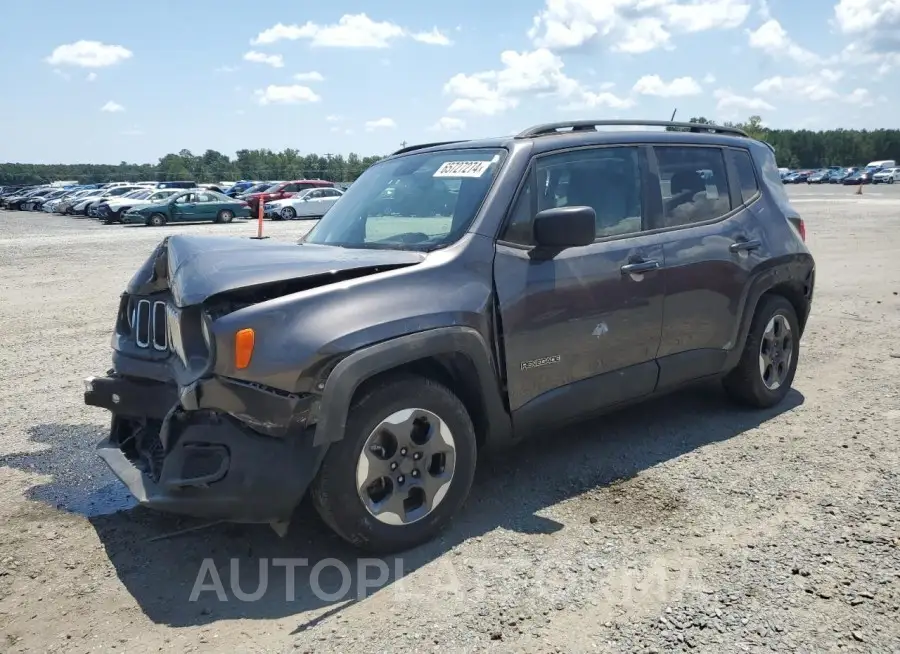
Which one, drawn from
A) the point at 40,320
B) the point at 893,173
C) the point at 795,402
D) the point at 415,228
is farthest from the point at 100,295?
the point at 893,173

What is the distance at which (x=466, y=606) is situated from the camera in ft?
9.93

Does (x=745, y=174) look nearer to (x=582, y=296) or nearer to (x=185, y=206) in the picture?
(x=582, y=296)

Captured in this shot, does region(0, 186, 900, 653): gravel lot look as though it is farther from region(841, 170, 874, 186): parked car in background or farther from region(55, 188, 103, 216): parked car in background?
region(841, 170, 874, 186): parked car in background

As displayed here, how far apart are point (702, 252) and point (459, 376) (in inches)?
77.0

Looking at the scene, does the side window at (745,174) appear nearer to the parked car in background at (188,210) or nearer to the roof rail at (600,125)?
the roof rail at (600,125)

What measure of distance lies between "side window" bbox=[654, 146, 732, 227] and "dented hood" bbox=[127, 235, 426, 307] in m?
1.81

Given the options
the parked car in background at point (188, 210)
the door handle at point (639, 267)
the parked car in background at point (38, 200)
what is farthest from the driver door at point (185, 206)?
the door handle at point (639, 267)

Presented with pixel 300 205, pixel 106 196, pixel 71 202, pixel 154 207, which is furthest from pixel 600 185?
pixel 71 202

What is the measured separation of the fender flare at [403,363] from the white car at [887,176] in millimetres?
74289

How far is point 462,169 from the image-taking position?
4176 mm

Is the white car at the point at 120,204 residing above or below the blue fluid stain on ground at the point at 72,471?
above

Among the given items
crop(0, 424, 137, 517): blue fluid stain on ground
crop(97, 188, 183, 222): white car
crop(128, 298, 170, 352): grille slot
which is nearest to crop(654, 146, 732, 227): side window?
crop(128, 298, 170, 352): grille slot

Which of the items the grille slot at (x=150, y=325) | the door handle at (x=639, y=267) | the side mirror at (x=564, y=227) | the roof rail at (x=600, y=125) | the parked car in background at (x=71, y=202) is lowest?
the grille slot at (x=150, y=325)

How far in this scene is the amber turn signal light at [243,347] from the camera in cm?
302
